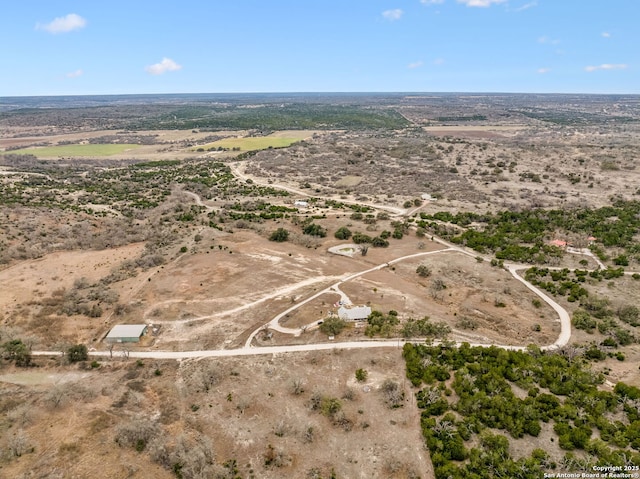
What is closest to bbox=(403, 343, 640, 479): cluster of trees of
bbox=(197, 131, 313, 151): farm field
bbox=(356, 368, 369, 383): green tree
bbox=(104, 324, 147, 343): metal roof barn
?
bbox=(356, 368, 369, 383): green tree

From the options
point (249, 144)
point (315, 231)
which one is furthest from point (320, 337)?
A: point (249, 144)

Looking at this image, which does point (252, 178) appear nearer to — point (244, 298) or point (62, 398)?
point (244, 298)

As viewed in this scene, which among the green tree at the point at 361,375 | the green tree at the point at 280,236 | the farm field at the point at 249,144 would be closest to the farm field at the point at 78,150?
the farm field at the point at 249,144

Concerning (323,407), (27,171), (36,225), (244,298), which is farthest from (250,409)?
(27,171)

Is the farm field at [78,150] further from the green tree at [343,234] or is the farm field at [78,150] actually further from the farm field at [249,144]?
the green tree at [343,234]

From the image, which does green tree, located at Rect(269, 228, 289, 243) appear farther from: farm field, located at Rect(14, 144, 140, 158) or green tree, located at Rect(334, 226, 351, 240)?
farm field, located at Rect(14, 144, 140, 158)
